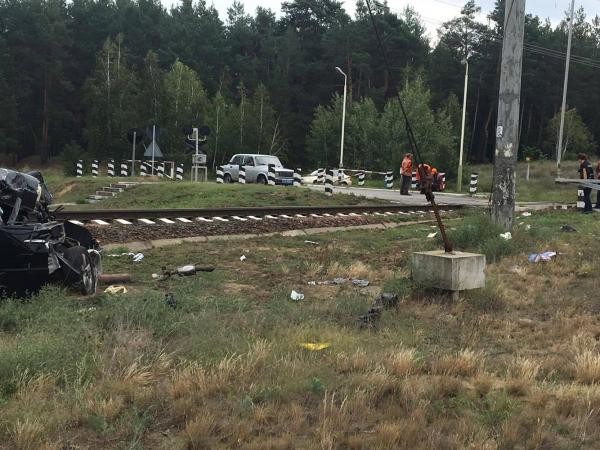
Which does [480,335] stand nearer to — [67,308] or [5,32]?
[67,308]

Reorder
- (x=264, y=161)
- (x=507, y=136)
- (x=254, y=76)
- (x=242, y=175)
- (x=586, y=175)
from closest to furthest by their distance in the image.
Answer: (x=507, y=136) → (x=586, y=175) → (x=242, y=175) → (x=264, y=161) → (x=254, y=76)

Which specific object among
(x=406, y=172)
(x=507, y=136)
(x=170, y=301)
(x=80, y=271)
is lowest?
(x=170, y=301)

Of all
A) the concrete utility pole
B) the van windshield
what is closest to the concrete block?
the concrete utility pole

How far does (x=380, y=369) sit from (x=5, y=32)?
270 ft

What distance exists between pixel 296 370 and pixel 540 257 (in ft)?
20.2

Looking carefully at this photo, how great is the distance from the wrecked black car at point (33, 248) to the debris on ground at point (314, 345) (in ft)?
9.25

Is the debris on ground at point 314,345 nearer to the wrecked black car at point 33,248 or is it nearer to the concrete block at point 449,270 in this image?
the concrete block at point 449,270

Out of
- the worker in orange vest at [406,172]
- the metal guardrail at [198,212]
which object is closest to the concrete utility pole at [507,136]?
the metal guardrail at [198,212]

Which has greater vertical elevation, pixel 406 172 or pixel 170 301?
pixel 406 172

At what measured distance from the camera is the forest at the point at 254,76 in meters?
60.3

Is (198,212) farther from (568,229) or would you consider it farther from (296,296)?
(296,296)

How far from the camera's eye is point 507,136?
11.0m

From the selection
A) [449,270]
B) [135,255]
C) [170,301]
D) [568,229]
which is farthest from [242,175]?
[170,301]

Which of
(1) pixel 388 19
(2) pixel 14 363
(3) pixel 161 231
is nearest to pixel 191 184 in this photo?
(3) pixel 161 231
